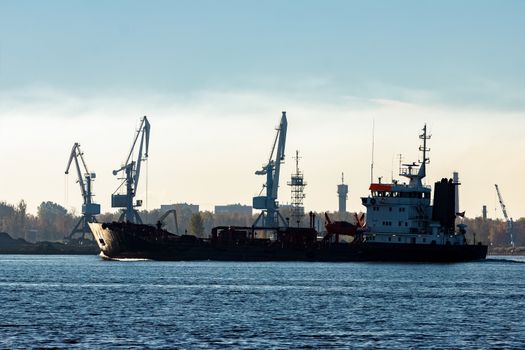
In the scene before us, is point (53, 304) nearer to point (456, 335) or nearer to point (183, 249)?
point (456, 335)

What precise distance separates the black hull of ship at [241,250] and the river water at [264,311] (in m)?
27.4

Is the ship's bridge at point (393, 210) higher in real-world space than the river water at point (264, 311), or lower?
higher

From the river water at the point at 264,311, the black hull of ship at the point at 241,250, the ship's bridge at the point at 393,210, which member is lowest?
the river water at the point at 264,311

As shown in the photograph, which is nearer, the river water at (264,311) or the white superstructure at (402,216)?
the river water at (264,311)

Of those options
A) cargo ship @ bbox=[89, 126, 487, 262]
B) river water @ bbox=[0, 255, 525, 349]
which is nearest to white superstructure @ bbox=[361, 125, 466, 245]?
cargo ship @ bbox=[89, 126, 487, 262]

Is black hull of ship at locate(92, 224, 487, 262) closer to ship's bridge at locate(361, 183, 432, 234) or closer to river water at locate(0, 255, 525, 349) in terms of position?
ship's bridge at locate(361, 183, 432, 234)

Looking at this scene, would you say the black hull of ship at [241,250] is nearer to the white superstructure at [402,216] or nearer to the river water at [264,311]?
the white superstructure at [402,216]

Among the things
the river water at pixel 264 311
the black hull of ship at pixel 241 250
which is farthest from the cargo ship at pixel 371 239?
the river water at pixel 264 311

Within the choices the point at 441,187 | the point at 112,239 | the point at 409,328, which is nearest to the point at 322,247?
the point at 441,187

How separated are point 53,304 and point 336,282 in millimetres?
37330

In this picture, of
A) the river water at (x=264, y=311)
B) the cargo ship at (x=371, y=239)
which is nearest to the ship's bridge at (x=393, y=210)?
the cargo ship at (x=371, y=239)

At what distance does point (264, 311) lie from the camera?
8238 centimetres

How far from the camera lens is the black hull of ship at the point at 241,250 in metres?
161

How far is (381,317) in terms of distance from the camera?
7788 cm
